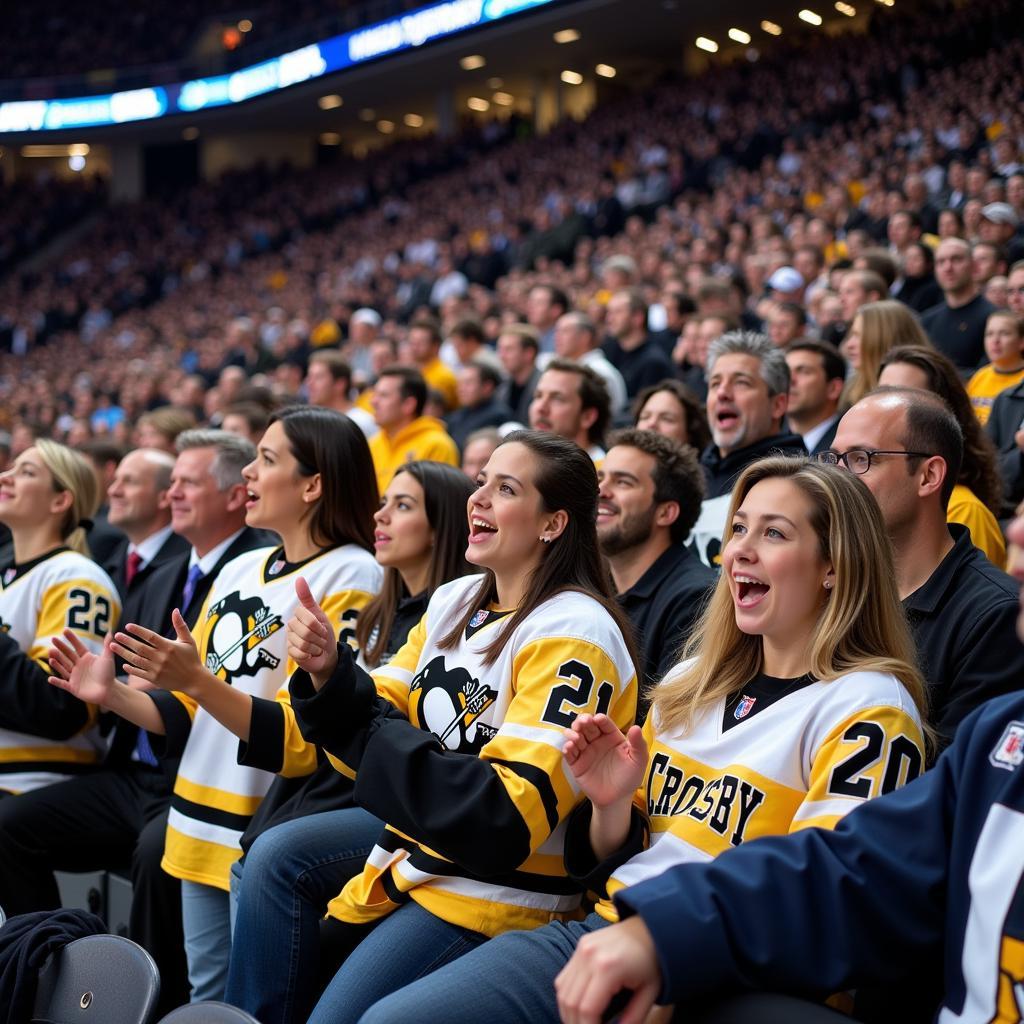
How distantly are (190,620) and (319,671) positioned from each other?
1720mm

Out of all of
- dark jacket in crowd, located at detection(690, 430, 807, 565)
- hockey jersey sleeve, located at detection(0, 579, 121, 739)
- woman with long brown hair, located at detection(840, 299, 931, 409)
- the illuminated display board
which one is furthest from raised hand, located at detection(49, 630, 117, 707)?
the illuminated display board

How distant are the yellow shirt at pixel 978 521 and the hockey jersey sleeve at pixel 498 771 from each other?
1.39 meters

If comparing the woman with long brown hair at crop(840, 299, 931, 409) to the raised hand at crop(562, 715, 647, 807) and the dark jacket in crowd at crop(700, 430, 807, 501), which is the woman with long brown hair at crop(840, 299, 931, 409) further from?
the raised hand at crop(562, 715, 647, 807)

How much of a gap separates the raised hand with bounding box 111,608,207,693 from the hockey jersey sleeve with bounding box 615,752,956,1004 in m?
1.33

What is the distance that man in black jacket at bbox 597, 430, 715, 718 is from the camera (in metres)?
3.39

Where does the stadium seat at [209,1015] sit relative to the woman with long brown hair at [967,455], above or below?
below

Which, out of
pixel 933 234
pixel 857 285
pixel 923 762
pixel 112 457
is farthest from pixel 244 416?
pixel 933 234

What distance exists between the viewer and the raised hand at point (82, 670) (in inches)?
119

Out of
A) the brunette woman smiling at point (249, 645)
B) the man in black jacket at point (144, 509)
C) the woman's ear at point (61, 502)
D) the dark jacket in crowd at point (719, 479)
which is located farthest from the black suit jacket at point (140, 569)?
the dark jacket in crowd at point (719, 479)

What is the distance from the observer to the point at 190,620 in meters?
4.03

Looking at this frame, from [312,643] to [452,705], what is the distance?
1.21 ft

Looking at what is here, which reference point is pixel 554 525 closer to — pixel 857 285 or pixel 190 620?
pixel 190 620

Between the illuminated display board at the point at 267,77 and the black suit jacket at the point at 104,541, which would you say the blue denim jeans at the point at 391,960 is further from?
the illuminated display board at the point at 267,77

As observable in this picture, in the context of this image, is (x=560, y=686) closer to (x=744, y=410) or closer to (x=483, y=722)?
(x=483, y=722)
